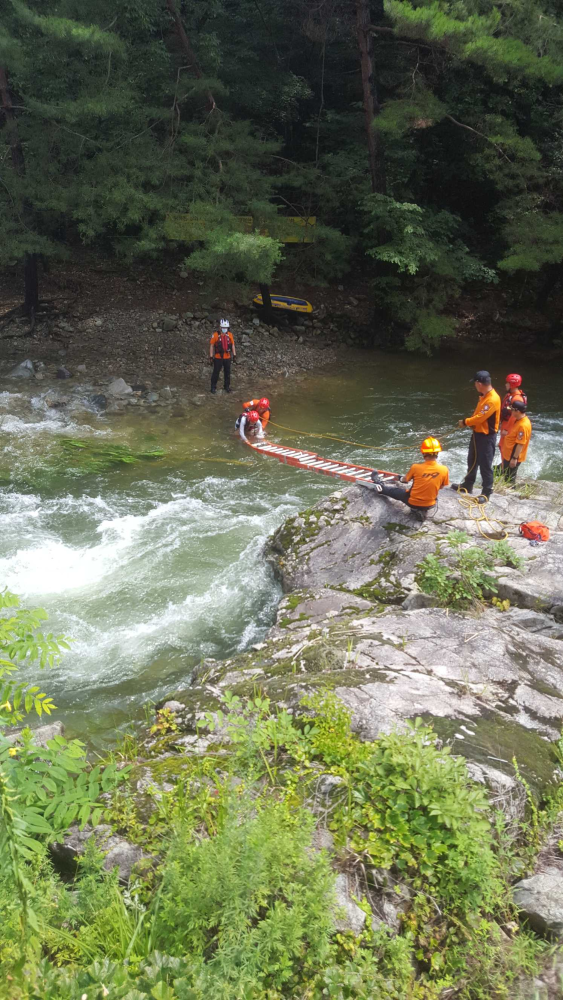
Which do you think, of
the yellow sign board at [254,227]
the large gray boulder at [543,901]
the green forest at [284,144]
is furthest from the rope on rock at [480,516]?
the yellow sign board at [254,227]

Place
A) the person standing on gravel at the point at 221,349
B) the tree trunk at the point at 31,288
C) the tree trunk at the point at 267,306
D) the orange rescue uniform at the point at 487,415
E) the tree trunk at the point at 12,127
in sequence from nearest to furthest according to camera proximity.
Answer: the orange rescue uniform at the point at 487,415
the person standing on gravel at the point at 221,349
the tree trunk at the point at 12,127
the tree trunk at the point at 31,288
the tree trunk at the point at 267,306

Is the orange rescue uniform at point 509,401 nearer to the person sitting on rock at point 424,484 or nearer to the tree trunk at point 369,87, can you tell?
the person sitting on rock at point 424,484

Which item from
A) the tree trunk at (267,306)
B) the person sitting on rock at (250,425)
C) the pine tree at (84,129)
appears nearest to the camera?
the person sitting on rock at (250,425)

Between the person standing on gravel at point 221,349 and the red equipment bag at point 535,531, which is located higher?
the person standing on gravel at point 221,349

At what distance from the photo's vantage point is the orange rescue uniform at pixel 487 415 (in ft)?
23.0

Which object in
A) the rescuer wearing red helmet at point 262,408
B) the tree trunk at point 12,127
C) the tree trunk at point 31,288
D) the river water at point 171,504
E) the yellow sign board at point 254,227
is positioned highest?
the tree trunk at point 12,127

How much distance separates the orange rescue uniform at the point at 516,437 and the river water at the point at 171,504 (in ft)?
6.83

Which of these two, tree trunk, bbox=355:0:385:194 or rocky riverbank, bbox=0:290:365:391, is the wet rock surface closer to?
rocky riverbank, bbox=0:290:365:391

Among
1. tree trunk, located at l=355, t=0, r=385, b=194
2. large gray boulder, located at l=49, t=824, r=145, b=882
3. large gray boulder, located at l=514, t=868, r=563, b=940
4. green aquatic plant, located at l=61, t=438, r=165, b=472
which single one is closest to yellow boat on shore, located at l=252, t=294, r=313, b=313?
tree trunk, located at l=355, t=0, r=385, b=194

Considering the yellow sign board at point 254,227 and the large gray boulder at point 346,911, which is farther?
the yellow sign board at point 254,227

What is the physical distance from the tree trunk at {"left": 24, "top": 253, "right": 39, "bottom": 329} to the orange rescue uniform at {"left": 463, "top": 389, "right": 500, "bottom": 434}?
12.3 m

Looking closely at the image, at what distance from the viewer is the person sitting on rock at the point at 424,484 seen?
6.50m

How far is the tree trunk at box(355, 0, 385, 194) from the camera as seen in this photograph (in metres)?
13.1

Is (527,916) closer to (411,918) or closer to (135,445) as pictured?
(411,918)
